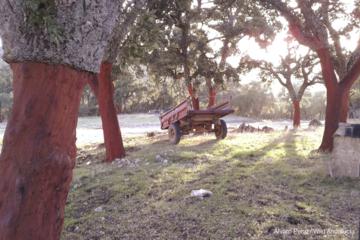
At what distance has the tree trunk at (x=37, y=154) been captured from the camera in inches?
103

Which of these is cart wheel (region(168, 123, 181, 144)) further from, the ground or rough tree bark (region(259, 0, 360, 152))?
rough tree bark (region(259, 0, 360, 152))

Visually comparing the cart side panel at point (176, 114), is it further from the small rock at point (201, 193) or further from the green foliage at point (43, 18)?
the green foliage at point (43, 18)

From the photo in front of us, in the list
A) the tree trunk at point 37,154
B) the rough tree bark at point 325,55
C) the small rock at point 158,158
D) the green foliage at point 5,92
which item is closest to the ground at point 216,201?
the small rock at point 158,158

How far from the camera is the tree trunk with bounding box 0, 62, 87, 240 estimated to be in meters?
2.63

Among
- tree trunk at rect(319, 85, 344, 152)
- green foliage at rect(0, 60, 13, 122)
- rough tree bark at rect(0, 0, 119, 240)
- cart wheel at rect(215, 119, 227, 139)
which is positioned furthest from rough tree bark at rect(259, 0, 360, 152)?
green foliage at rect(0, 60, 13, 122)

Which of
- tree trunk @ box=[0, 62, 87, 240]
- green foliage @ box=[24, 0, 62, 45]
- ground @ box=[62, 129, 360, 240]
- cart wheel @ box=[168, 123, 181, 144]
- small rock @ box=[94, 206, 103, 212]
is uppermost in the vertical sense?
green foliage @ box=[24, 0, 62, 45]

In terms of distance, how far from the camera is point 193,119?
12.8 meters

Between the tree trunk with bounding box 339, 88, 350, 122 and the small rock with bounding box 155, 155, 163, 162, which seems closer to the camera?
the small rock with bounding box 155, 155, 163, 162

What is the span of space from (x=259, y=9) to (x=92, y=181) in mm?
6711

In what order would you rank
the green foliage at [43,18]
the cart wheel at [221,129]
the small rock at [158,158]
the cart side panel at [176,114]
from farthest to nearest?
the cart wheel at [221,129], the cart side panel at [176,114], the small rock at [158,158], the green foliage at [43,18]

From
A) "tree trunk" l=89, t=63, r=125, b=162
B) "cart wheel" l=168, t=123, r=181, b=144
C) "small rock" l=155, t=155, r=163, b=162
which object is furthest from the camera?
"cart wheel" l=168, t=123, r=181, b=144

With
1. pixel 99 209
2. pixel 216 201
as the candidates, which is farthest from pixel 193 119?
pixel 99 209

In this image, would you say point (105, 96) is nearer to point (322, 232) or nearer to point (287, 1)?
point (287, 1)

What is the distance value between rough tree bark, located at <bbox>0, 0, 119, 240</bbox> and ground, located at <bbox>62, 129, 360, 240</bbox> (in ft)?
5.87
